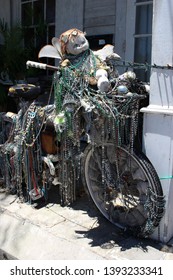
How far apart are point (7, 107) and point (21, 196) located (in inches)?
122

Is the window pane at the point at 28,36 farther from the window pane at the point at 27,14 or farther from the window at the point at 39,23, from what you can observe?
the window pane at the point at 27,14

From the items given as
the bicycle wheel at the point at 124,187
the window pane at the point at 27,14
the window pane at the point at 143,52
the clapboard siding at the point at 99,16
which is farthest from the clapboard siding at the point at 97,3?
the bicycle wheel at the point at 124,187

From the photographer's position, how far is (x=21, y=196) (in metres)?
3.83

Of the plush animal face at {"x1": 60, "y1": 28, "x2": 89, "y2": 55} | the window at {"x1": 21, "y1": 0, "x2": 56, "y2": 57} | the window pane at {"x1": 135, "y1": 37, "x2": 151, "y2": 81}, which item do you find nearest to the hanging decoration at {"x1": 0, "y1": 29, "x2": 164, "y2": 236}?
the plush animal face at {"x1": 60, "y1": 28, "x2": 89, "y2": 55}

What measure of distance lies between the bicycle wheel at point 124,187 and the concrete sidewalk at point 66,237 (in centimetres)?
14

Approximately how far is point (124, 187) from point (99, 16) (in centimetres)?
356

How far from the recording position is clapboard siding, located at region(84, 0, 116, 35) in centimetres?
532

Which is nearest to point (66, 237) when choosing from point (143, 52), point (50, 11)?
point (143, 52)

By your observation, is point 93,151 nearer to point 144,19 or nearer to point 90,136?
point 90,136

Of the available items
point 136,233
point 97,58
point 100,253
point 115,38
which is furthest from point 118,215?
point 115,38

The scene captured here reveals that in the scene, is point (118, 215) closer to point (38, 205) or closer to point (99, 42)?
point (38, 205)

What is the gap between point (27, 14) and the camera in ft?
21.1

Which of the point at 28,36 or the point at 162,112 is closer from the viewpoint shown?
the point at 162,112

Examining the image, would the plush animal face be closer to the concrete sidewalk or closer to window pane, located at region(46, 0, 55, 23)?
the concrete sidewalk
